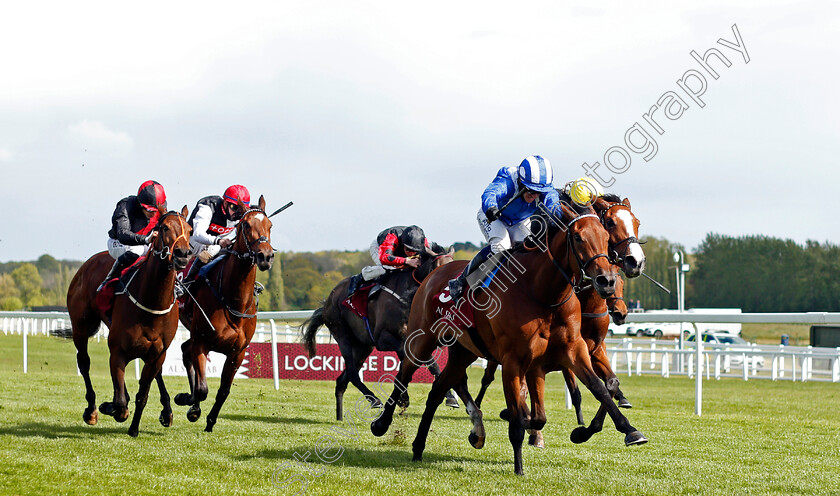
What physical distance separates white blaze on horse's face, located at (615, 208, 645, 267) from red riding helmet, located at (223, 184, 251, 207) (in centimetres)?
384

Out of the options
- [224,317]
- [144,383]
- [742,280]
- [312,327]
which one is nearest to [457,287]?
[224,317]

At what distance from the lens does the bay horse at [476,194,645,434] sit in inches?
213

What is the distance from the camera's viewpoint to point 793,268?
2260 inches

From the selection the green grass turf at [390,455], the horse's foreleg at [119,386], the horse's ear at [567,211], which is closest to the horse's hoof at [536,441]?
the green grass turf at [390,455]

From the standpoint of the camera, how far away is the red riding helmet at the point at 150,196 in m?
7.48

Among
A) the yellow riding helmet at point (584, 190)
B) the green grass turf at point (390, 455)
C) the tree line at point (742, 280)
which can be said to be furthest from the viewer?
the tree line at point (742, 280)

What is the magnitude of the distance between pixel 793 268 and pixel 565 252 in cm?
5745

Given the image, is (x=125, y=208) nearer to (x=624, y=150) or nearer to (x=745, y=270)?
(x=624, y=150)

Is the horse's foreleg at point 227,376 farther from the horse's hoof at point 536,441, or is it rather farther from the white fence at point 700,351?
the white fence at point 700,351

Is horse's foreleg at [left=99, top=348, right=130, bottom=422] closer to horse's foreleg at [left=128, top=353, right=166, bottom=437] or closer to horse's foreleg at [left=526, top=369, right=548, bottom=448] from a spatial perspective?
horse's foreleg at [left=128, top=353, right=166, bottom=437]

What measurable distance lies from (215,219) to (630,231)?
14.3ft

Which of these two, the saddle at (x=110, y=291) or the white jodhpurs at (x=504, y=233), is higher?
the white jodhpurs at (x=504, y=233)

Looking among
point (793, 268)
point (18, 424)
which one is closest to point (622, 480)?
point (18, 424)

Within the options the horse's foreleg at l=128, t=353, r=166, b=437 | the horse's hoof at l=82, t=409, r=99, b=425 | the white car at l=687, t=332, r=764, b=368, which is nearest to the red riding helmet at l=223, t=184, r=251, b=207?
the horse's foreleg at l=128, t=353, r=166, b=437
